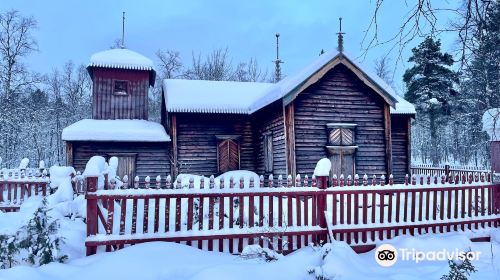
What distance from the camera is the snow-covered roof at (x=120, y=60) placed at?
18.2 m

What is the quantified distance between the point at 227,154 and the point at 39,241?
12.2 metres

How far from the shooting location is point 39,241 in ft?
15.4

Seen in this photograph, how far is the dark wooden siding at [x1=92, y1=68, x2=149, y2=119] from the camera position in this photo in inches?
722

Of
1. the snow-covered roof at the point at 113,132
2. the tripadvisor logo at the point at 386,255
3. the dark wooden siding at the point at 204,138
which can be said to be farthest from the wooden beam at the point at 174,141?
the tripadvisor logo at the point at 386,255

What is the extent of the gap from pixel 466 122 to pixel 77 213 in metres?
37.0

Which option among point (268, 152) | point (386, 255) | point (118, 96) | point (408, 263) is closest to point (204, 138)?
point (268, 152)

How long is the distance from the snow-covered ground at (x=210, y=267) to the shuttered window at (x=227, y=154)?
11398 mm

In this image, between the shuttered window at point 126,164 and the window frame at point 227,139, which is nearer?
the shuttered window at point 126,164

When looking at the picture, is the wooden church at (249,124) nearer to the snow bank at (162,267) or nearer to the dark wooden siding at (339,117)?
the dark wooden siding at (339,117)

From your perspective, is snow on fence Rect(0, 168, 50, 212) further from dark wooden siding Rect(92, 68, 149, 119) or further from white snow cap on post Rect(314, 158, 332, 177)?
white snow cap on post Rect(314, 158, 332, 177)

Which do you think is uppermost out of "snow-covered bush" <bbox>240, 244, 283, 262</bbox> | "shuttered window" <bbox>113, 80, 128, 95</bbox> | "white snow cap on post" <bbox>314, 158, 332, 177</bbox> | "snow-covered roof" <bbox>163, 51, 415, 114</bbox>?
"shuttered window" <bbox>113, 80, 128, 95</bbox>

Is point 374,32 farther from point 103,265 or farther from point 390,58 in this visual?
point 103,265

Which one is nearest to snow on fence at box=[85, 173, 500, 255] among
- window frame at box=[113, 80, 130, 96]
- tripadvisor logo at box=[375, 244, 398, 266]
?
tripadvisor logo at box=[375, 244, 398, 266]

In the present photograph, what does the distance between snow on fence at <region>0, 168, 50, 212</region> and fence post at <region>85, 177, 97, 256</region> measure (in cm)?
765
